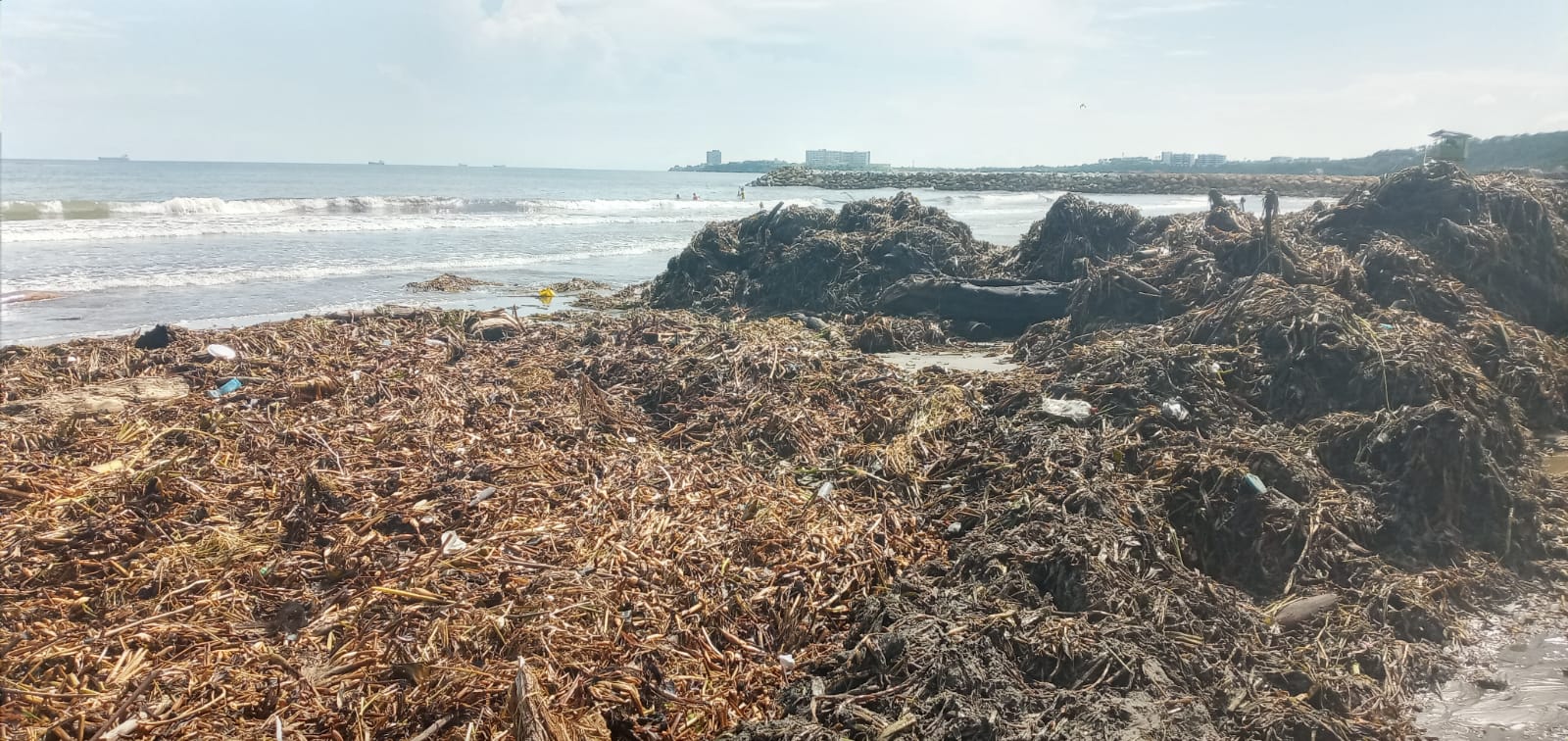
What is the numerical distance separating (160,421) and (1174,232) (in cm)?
1014

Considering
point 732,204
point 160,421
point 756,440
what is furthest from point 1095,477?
point 732,204

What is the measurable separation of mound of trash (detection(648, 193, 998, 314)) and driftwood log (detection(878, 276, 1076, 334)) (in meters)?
0.75

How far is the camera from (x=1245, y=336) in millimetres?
6125

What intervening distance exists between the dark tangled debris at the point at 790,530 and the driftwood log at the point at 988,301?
2.12m

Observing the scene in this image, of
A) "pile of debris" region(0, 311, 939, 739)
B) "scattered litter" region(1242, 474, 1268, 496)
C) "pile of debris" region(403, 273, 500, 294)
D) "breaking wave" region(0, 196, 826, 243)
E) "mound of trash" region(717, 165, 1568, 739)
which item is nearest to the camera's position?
"pile of debris" region(0, 311, 939, 739)

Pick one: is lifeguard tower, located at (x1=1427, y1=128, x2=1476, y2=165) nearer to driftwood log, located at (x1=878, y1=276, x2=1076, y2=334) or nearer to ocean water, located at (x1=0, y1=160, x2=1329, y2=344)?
ocean water, located at (x1=0, y1=160, x2=1329, y2=344)

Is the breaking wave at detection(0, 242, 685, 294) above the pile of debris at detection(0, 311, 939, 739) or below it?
above

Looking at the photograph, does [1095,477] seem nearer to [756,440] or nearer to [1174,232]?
[756,440]

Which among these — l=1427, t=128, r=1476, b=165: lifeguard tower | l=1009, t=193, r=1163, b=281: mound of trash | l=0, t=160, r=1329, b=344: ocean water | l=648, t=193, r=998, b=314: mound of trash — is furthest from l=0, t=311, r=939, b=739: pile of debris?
l=1427, t=128, r=1476, b=165: lifeguard tower

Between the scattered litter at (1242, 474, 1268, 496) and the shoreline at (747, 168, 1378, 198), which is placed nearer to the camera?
the scattered litter at (1242, 474, 1268, 496)

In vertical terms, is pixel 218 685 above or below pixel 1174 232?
below

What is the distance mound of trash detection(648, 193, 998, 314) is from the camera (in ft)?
38.2

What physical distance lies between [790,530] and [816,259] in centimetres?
859

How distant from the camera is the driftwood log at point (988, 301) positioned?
30.8 ft
